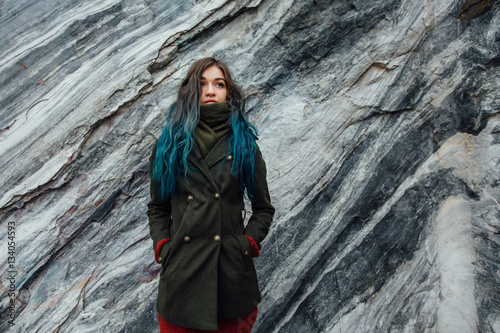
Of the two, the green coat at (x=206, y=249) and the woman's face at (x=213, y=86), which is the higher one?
the woman's face at (x=213, y=86)

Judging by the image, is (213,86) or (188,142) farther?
(213,86)

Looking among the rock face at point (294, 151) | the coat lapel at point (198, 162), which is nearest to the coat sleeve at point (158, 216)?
the coat lapel at point (198, 162)

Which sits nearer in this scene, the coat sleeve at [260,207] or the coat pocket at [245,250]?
the coat pocket at [245,250]

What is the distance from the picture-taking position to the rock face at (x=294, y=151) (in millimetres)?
3453

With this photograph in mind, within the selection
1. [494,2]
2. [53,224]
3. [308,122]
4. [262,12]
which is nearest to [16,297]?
[53,224]

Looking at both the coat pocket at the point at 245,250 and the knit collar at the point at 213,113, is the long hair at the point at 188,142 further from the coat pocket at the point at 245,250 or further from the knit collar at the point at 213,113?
the coat pocket at the point at 245,250

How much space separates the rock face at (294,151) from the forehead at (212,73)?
137cm

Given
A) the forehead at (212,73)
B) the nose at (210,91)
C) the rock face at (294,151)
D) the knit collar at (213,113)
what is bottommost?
the rock face at (294,151)

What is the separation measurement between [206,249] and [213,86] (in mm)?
1163

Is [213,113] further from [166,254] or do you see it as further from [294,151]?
[294,151]

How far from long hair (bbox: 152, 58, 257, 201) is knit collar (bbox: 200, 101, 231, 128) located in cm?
5

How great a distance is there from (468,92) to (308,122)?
1752mm

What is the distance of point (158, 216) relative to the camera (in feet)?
7.61

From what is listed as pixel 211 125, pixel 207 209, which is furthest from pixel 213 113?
pixel 207 209
